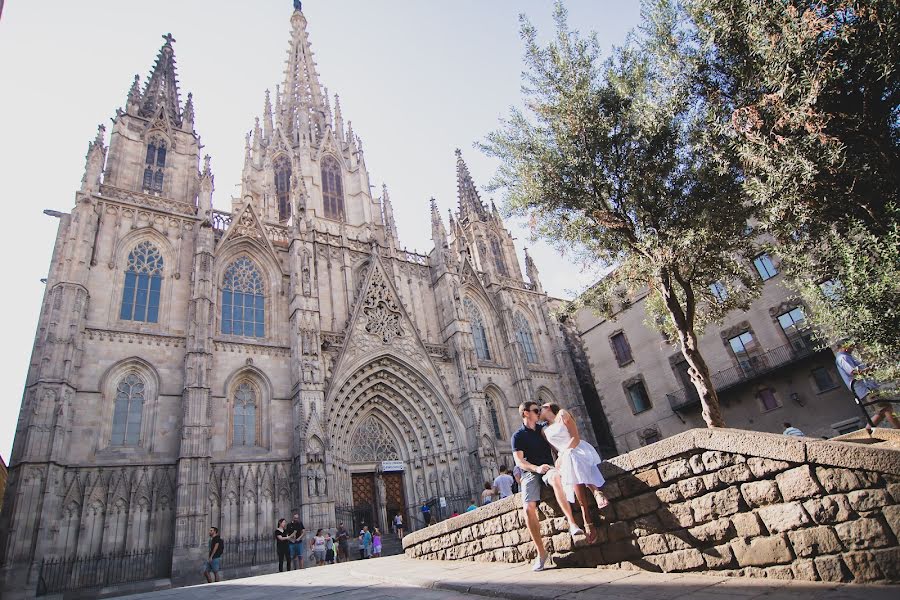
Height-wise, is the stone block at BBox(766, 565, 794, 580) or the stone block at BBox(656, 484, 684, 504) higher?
the stone block at BBox(656, 484, 684, 504)

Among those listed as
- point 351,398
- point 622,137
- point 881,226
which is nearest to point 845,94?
point 881,226

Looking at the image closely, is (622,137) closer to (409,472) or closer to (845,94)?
(845,94)

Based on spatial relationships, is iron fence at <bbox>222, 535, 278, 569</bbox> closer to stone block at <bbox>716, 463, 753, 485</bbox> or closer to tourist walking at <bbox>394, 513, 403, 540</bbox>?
tourist walking at <bbox>394, 513, 403, 540</bbox>

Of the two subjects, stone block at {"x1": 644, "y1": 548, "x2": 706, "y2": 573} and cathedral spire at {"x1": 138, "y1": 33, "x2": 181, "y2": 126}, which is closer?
stone block at {"x1": 644, "y1": 548, "x2": 706, "y2": 573}

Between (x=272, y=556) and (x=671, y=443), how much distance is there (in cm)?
1611

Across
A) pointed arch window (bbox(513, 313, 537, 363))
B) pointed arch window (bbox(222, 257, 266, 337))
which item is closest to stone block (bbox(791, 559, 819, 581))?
pointed arch window (bbox(222, 257, 266, 337))

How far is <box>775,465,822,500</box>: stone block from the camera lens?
3.96 metres

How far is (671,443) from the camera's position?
4.89m

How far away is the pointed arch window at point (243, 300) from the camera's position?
20.8 metres

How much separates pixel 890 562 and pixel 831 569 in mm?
386

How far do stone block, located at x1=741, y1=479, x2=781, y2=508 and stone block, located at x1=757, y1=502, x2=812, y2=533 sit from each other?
0.05m

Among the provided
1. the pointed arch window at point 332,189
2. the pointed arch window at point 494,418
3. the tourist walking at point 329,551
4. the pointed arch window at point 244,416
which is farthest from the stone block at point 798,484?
the pointed arch window at point 332,189

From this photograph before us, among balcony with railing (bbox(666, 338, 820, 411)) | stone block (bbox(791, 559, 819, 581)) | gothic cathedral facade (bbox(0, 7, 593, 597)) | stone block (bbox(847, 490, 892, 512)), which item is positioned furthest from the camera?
balcony with railing (bbox(666, 338, 820, 411))

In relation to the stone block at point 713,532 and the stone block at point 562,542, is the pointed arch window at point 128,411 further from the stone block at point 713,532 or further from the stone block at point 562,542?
the stone block at point 713,532
